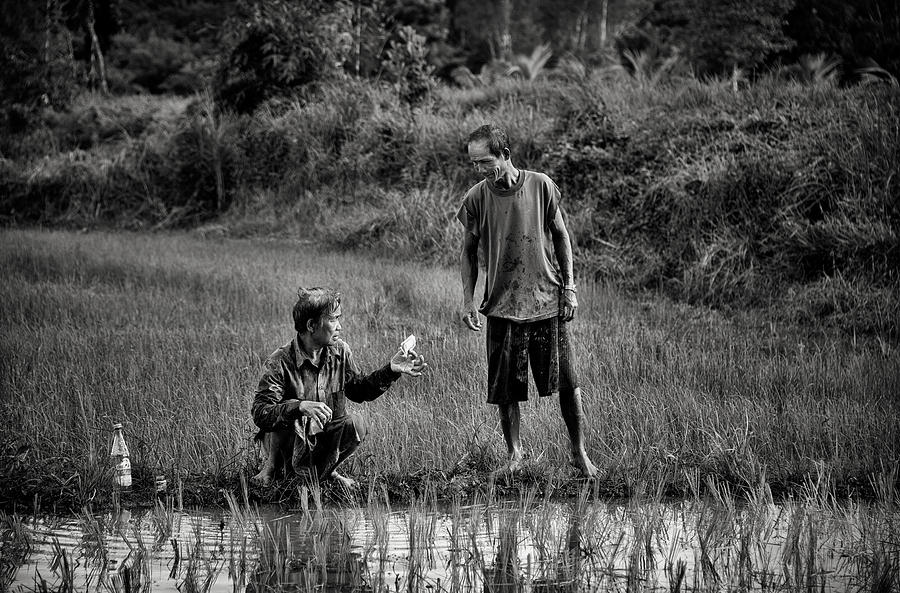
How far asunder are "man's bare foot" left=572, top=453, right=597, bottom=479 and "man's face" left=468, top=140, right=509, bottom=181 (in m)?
1.53

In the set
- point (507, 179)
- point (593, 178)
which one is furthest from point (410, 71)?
point (507, 179)

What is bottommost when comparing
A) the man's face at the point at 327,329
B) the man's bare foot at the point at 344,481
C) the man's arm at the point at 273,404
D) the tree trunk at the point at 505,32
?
the man's bare foot at the point at 344,481

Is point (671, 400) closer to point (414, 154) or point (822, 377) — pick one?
point (822, 377)

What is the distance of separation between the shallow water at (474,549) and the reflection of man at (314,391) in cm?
29

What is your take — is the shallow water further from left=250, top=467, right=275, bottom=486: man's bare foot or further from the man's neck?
the man's neck

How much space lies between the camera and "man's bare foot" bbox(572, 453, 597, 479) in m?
4.46

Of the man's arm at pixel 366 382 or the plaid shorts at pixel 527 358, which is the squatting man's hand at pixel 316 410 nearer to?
the man's arm at pixel 366 382

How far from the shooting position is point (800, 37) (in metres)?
20.4

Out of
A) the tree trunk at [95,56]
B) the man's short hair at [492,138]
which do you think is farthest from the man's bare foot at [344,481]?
the tree trunk at [95,56]

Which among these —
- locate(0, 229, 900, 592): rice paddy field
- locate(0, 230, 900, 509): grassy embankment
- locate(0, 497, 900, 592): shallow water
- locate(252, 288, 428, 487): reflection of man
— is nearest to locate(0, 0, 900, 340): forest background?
locate(0, 230, 900, 509): grassy embankment

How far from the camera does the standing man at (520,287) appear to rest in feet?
14.4

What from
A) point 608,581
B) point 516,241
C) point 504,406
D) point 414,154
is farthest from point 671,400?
point 414,154

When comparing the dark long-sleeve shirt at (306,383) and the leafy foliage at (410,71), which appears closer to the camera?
the dark long-sleeve shirt at (306,383)

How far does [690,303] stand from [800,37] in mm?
13835
